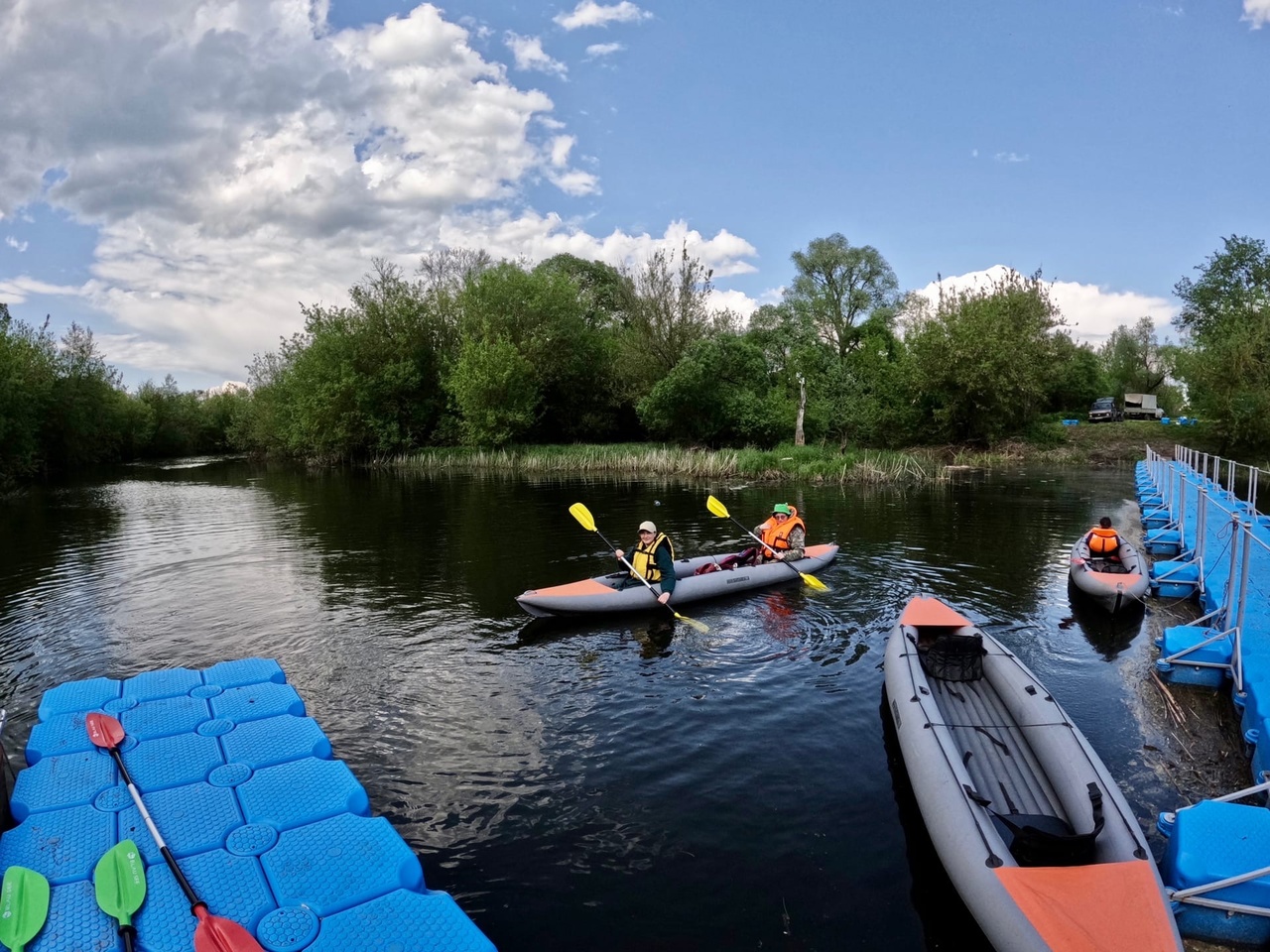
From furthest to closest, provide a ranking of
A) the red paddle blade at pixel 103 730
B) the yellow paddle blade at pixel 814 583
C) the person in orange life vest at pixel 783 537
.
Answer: the person in orange life vest at pixel 783 537 → the yellow paddle blade at pixel 814 583 → the red paddle blade at pixel 103 730

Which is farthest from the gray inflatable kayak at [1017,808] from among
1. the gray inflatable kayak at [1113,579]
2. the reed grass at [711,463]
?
the reed grass at [711,463]

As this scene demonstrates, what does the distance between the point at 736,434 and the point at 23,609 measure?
27683 millimetres

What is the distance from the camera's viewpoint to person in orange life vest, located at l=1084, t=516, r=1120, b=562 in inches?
460

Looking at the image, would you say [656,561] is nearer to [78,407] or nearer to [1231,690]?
[1231,690]

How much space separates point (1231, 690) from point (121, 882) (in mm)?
9239

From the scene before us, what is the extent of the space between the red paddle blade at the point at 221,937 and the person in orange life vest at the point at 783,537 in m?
9.95

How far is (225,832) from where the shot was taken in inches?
169

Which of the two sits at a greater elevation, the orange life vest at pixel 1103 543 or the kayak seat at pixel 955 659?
the orange life vest at pixel 1103 543

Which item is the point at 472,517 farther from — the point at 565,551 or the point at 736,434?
the point at 736,434

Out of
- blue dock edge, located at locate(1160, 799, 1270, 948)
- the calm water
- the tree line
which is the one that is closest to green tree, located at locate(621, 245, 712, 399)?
the tree line

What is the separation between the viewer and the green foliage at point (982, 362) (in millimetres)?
34906

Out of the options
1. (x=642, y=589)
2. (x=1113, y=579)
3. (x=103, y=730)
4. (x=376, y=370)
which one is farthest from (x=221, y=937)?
(x=376, y=370)

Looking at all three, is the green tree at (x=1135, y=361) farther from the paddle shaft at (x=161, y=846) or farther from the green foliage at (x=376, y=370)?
the paddle shaft at (x=161, y=846)

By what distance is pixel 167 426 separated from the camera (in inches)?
2355
